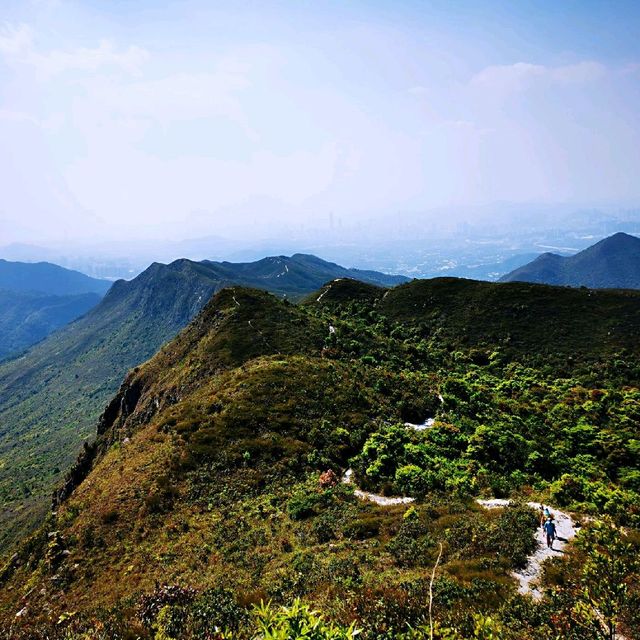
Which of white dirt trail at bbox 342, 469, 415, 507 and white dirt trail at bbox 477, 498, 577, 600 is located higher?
white dirt trail at bbox 477, 498, 577, 600

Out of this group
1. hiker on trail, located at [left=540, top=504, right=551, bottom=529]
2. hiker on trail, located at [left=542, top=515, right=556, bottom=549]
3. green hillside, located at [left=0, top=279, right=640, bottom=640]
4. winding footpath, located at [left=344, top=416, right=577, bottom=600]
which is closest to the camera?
green hillside, located at [left=0, top=279, right=640, bottom=640]

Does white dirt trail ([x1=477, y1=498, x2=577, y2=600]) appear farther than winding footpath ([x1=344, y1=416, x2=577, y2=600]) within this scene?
No

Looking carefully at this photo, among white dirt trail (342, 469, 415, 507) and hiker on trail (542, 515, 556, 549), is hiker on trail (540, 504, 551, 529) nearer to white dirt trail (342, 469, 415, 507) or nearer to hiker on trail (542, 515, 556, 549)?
hiker on trail (542, 515, 556, 549)

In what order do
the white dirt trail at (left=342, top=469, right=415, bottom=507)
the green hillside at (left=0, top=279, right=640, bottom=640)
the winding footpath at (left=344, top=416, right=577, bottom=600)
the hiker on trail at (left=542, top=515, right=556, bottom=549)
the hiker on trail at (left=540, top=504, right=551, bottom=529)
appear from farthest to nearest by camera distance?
the white dirt trail at (left=342, top=469, right=415, bottom=507), the hiker on trail at (left=540, top=504, right=551, bottom=529), the hiker on trail at (left=542, top=515, right=556, bottom=549), the winding footpath at (left=344, top=416, right=577, bottom=600), the green hillside at (left=0, top=279, right=640, bottom=640)

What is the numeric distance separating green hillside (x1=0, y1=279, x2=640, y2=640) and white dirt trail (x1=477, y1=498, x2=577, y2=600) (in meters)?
0.37

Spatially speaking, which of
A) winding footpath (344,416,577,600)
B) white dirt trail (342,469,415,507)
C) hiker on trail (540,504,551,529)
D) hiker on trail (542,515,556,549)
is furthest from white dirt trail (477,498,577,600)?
white dirt trail (342,469,415,507)

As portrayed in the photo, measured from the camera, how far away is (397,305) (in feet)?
331

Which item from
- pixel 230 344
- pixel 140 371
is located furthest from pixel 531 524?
pixel 140 371

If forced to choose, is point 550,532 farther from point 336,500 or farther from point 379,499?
point 336,500

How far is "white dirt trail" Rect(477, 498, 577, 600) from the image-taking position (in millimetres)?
14546

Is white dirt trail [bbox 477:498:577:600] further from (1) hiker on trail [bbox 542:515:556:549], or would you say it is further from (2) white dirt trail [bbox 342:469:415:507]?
(2) white dirt trail [bbox 342:469:415:507]

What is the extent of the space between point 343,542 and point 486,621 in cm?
1412

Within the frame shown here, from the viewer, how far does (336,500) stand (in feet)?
85.5

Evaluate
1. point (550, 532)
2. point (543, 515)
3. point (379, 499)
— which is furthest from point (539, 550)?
point (379, 499)
